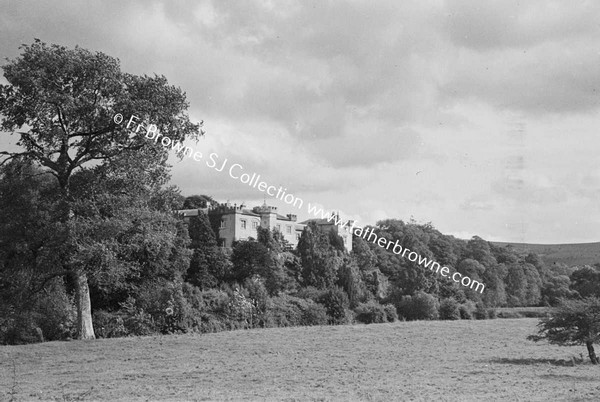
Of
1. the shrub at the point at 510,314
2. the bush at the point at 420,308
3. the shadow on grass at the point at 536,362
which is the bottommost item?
the shadow on grass at the point at 536,362

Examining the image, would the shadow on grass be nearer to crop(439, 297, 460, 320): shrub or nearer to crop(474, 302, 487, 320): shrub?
crop(439, 297, 460, 320): shrub

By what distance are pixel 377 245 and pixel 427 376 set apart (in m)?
75.1

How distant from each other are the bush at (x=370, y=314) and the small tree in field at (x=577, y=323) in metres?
33.0

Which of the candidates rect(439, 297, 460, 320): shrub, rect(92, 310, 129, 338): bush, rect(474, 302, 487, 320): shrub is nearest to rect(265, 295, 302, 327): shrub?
rect(92, 310, 129, 338): bush

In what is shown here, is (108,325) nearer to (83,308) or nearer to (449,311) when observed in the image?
(83,308)

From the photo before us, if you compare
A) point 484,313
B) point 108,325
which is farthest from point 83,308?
point 484,313

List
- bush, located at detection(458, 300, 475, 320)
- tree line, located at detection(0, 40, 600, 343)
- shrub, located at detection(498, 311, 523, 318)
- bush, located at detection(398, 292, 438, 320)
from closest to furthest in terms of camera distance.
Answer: tree line, located at detection(0, 40, 600, 343)
bush, located at detection(398, 292, 438, 320)
bush, located at detection(458, 300, 475, 320)
shrub, located at detection(498, 311, 523, 318)

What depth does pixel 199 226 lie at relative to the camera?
67.4 metres

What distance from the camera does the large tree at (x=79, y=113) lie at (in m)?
27.5

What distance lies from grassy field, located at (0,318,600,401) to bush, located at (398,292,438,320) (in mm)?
28324

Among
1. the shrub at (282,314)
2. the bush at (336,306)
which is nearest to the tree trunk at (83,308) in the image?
the shrub at (282,314)

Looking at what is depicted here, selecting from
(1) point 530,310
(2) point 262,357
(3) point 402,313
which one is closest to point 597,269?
(1) point 530,310

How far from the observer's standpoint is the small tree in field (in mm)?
25875

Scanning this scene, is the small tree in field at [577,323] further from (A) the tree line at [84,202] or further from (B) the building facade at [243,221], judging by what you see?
(B) the building facade at [243,221]
